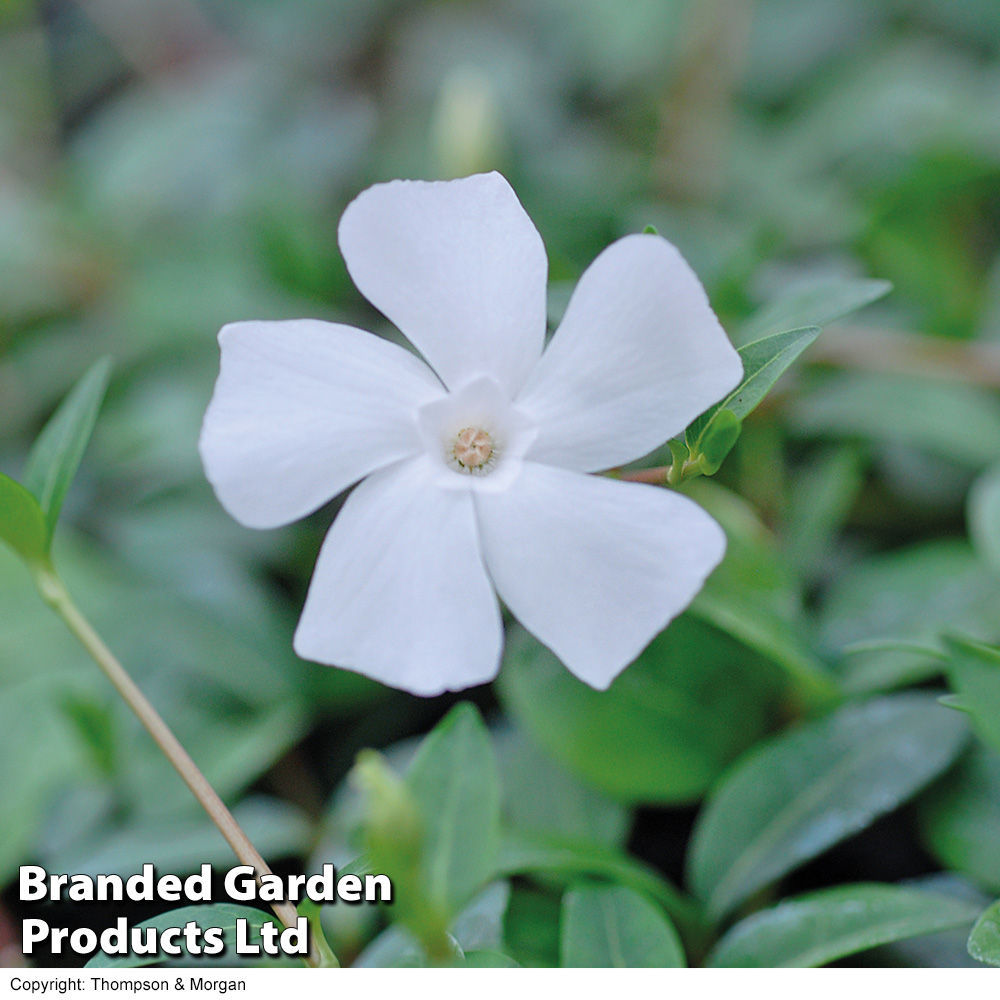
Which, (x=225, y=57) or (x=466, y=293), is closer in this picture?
(x=466, y=293)

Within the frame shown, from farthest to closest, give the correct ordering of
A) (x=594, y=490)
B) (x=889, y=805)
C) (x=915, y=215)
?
1. (x=915, y=215)
2. (x=889, y=805)
3. (x=594, y=490)

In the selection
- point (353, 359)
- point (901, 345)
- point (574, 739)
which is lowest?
point (574, 739)

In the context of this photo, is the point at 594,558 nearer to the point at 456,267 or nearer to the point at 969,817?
the point at 456,267

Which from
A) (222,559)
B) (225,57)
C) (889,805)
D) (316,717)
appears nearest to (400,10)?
(225,57)

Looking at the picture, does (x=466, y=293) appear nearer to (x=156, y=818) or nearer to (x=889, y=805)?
(x=889, y=805)

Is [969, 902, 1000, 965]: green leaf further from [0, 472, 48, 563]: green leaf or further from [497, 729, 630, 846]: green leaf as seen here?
[0, 472, 48, 563]: green leaf

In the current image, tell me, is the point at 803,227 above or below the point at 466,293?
below

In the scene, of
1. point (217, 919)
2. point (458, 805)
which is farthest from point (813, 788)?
point (217, 919)
